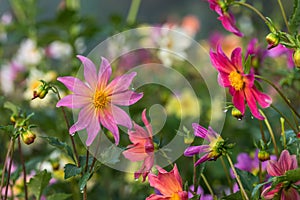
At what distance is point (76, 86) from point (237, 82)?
0.18 meters

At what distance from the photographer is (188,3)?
4.23 meters

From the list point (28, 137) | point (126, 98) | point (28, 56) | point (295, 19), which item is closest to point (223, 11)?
point (295, 19)

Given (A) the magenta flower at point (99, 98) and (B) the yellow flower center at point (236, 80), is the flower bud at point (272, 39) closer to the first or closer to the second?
(B) the yellow flower center at point (236, 80)

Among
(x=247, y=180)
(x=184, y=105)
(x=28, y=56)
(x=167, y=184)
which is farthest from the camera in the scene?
(x=28, y=56)

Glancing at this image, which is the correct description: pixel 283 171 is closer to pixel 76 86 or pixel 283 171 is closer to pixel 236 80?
pixel 236 80

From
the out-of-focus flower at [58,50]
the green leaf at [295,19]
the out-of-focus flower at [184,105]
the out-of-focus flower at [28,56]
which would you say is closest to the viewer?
the green leaf at [295,19]

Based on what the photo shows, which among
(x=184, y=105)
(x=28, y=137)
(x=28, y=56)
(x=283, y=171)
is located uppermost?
(x=28, y=56)

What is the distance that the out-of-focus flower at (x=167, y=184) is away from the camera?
2.31 feet

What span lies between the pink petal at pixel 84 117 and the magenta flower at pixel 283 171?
0.68ft

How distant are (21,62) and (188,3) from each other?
2289mm

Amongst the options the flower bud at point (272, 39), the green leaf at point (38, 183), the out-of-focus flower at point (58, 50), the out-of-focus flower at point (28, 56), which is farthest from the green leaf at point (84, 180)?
the out-of-focus flower at point (58, 50)

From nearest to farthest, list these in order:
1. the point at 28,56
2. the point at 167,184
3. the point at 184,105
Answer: the point at 167,184 → the point at 184,105 → the point at 28,56

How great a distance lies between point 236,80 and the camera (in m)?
0.72

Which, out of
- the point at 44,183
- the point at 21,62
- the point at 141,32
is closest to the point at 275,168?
the point at 44,183
